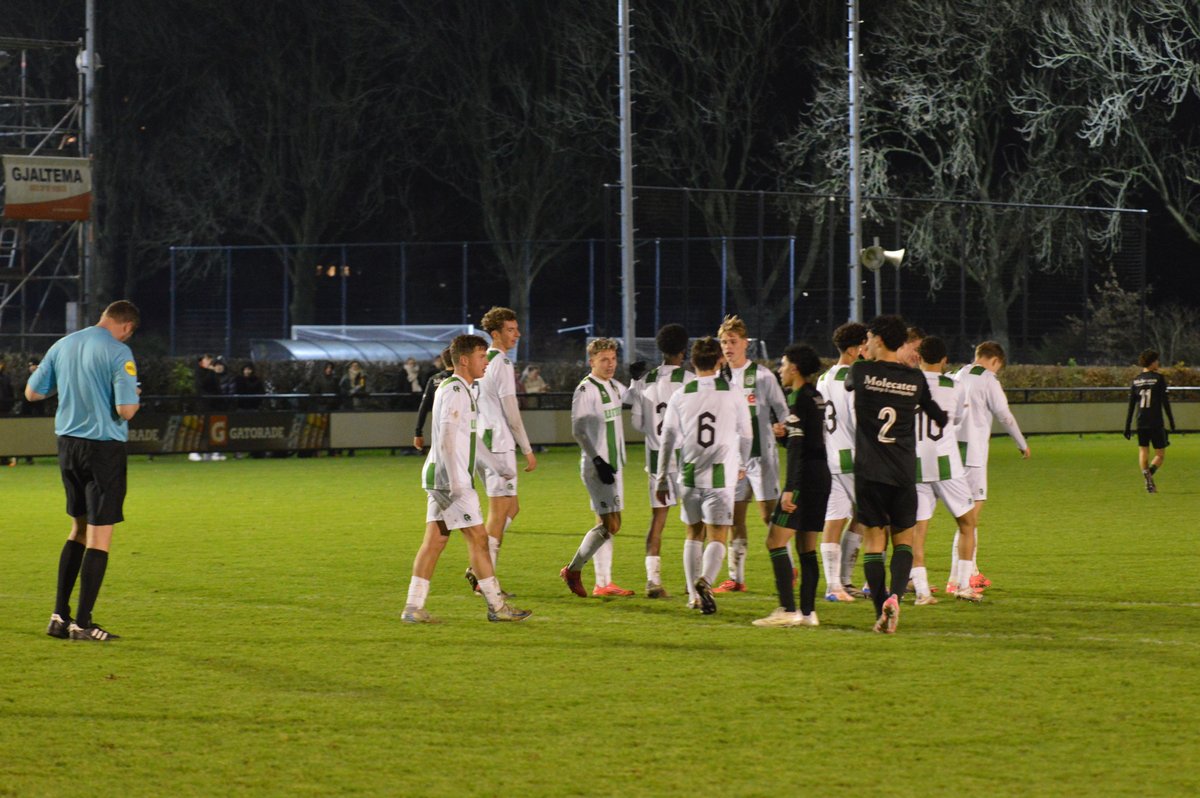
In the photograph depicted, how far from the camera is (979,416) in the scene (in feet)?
37.8

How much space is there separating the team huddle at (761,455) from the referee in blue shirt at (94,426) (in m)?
1.77

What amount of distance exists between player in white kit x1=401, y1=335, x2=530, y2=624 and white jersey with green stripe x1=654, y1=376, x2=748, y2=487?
1.27m

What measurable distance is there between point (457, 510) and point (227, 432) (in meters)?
19.4

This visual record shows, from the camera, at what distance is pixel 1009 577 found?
12.2 meters

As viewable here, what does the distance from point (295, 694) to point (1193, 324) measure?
47.1m

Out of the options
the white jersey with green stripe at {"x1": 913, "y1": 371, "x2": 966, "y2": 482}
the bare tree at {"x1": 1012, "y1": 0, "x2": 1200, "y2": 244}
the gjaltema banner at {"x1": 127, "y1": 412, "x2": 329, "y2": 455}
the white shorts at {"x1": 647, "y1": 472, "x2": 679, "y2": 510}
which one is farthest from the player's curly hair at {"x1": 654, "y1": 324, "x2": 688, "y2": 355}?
the bare tree at {"x1": 1012, "y1": 0, "x2": 1200, "y2": 244}

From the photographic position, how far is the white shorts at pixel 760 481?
36.8ft

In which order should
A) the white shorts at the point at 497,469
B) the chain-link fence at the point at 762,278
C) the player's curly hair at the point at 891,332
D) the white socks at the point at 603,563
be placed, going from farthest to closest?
the chain-link fence at the point at 762,278
the white socks at the point at 603,563
the white shorts at the point at 497,469
the player's curly hair at the point at 891,332

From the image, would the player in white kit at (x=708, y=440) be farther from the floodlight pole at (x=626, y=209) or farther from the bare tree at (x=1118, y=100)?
the bare tree at (x=1118, y=100)

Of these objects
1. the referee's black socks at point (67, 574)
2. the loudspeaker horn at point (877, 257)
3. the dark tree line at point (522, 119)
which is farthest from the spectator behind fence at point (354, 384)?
the referee's black socks at point (67, 574)

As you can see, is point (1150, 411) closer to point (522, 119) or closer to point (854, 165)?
point (854, 165)

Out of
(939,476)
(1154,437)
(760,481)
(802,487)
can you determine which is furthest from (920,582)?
(1154,437)

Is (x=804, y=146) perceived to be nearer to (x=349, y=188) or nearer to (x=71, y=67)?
(x=349, y=188)

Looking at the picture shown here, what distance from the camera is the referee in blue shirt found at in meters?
9.27
